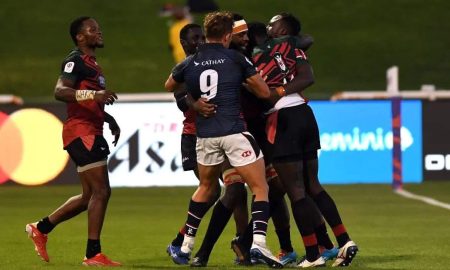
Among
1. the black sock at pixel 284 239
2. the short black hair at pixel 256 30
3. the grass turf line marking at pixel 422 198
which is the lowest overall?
the grass turf line marking at pixel 422 198

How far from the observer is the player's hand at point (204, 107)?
11.4 m

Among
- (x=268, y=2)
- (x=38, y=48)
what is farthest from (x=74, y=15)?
(x=268, y=2)

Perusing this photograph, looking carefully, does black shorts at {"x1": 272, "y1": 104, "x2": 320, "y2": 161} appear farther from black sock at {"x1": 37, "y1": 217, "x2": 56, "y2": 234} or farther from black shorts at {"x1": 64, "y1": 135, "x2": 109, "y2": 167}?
black sock at {"x1": 37, "y1": 217, "x2": 56, "y2": 234}

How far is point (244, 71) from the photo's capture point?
11.4 metres

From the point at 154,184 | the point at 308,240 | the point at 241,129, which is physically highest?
the point at 241,129

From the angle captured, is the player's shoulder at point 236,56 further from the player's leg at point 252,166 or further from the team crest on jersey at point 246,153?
the team crest on jersey at point 246,153

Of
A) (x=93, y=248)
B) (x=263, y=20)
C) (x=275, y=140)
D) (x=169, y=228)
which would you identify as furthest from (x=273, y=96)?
(x=263, y=20)

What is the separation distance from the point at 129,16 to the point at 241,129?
26.1 meters

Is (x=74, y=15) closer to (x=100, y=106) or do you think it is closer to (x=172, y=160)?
(x=172, y=160)

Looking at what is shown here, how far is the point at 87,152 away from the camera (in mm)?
12297

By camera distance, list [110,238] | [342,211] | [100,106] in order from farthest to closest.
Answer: [342,211] < [110,238] < [100,106]

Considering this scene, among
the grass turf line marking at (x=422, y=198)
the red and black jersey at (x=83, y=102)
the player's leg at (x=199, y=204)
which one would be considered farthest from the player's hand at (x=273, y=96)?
the grass turf line marking at (x=422, y=198)

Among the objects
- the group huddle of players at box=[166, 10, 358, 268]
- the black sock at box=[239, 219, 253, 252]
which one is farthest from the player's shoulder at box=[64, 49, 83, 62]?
the black sock at box=[239, 219, 253, 252]

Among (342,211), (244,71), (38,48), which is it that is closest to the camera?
(244,71)
